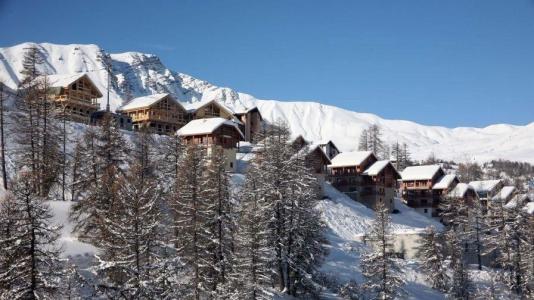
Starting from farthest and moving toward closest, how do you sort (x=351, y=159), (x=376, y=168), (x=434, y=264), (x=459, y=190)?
(x=459, y=190) < (x=351, y=159) < (x=376, y=168) < (x=434, y=264)

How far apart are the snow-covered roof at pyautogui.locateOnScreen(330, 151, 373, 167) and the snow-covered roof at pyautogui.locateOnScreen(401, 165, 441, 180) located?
12781 millimetres

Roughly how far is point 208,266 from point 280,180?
12112mm

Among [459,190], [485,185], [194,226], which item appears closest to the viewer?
[194,226]

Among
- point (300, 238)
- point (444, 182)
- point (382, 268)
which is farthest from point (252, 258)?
point (444, 182)

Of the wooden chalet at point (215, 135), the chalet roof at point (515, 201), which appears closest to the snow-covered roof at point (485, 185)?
the chalet roof at point (515, 201)

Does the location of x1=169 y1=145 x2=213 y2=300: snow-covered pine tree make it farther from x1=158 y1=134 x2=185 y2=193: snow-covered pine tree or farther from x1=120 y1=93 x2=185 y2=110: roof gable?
x1=120 y1=93 x2=185 y2=110: roof gable

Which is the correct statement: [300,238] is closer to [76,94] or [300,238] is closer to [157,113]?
[157,113]

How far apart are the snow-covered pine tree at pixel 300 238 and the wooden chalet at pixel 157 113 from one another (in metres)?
46.8

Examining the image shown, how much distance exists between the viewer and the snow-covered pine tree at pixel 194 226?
118 feet

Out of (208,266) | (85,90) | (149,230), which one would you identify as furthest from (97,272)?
(85,90)

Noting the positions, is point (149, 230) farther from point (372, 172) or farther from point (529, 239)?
point (372, 172)

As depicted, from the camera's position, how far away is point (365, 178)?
89.3 metres

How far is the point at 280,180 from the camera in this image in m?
45.6

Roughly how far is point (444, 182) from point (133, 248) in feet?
255
